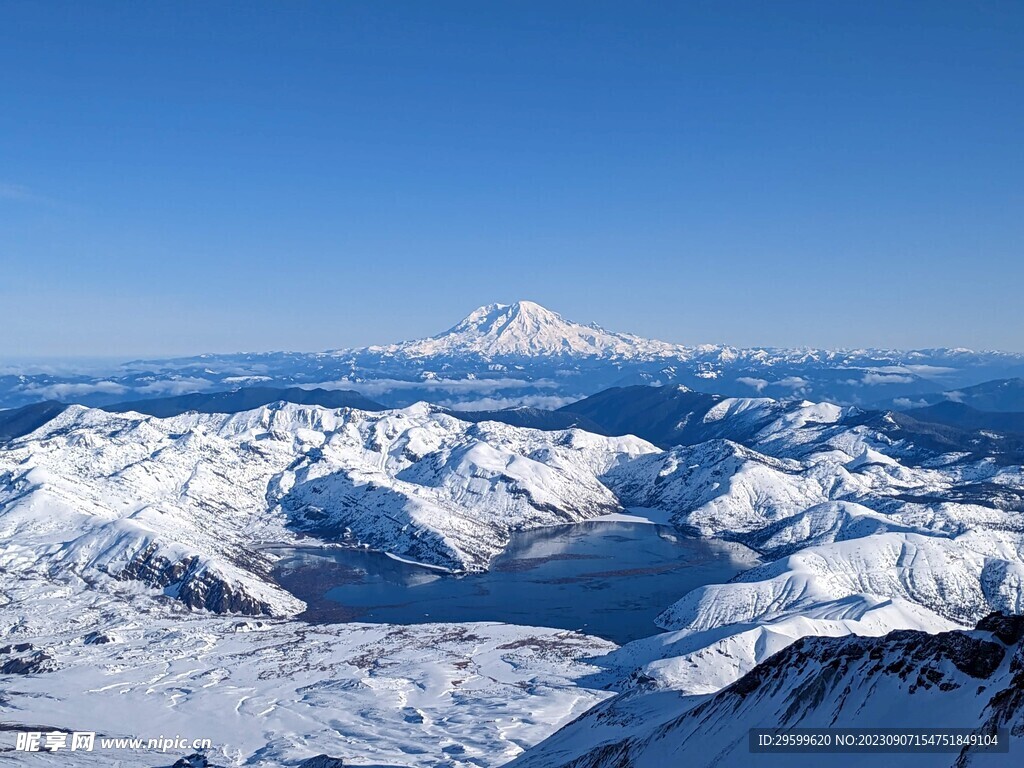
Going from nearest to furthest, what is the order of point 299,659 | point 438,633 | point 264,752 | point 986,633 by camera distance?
point 986,633 < point 264,752 < point 299,659 < point 438,633

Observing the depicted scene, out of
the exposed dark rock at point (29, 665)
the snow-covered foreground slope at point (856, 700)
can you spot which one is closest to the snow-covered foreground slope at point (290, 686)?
A: the exposed dark rock at point (29, 665)

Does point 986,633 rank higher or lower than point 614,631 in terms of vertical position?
higher

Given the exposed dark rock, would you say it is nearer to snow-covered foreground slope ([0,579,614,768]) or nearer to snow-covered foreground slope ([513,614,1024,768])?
snow-covered foreground slope ([0,579,614,768])

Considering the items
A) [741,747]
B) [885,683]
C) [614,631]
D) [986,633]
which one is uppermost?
[986,633]

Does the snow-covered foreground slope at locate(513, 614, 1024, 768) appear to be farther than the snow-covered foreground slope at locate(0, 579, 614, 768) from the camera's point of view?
No

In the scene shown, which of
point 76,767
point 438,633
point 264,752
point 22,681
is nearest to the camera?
point 76,767

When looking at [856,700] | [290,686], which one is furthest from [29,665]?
[856,700]

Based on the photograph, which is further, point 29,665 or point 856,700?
point 29,665

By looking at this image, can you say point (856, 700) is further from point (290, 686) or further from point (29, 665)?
point (29, 665)

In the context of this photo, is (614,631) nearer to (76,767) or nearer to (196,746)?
(196,746)

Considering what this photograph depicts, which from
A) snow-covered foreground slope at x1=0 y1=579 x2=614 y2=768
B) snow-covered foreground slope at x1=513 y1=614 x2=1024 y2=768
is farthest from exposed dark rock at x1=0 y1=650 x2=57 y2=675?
snow-covered foreground slope at x1=513 y1=614 x2=1024 y2=768

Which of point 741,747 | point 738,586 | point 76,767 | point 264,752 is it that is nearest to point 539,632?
point 738,586
